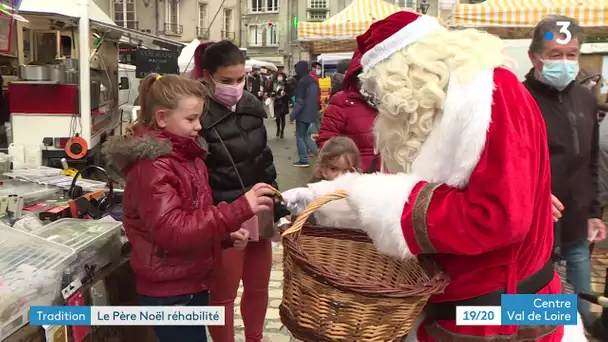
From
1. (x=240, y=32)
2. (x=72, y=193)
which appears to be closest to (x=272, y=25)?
(x=240, y=32)

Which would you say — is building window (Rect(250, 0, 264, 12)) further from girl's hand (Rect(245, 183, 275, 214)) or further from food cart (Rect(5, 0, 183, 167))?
girl's hand (Rect(245, 183, 275, 214))

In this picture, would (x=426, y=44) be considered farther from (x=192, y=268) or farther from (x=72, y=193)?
(x=72, y=193)

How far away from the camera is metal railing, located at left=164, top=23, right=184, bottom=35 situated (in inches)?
1446

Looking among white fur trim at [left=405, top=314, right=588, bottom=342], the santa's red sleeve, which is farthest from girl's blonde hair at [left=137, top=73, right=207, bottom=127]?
white fur trim at [left=405, top=314, right=588, bottom=342]

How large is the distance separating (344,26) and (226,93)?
906cm

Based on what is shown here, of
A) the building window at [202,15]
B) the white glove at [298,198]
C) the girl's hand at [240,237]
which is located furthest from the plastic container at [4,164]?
the building window at [202,15]

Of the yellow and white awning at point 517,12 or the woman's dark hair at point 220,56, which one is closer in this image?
the woman's dark hair at point 220,56

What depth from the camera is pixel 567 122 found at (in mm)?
2900

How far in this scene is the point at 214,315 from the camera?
2412 mm

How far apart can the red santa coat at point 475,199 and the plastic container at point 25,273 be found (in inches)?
55.0

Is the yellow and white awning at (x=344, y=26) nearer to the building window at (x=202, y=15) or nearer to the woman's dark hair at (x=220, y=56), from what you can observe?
the woman's dark hair at (x=220, y=56)

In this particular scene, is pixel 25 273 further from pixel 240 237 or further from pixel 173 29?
pixel 173 29

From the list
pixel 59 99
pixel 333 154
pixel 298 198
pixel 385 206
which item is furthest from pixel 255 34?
pixel 385 206

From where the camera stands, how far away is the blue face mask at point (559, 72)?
111 inches
